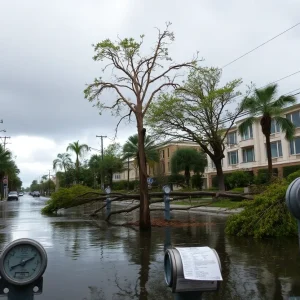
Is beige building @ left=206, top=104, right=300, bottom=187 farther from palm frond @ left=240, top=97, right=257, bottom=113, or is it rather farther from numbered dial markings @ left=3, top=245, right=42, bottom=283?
numbered dial markings @ left=3, top=245, right=42, bottom=283

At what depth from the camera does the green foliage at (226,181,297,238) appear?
11.1 m

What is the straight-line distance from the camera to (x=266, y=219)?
11219mm

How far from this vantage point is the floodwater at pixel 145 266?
5.76 meters

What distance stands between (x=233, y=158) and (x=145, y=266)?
52.5m

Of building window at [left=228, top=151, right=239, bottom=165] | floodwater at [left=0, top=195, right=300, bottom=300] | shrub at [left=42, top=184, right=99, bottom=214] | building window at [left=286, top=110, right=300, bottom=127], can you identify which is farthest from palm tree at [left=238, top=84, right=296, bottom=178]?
building window at [left=228, top=151, right=239, bottom=165]

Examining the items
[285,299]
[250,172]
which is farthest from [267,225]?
[250,172]

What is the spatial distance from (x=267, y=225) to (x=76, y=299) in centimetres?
701

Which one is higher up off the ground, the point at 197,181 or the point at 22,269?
the point at 197,181

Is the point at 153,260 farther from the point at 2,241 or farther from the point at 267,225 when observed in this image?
the point at 2,241

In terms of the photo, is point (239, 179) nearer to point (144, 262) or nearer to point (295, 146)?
point (295, 146)

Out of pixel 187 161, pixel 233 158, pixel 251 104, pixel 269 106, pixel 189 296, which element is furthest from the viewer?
pixel 187 161

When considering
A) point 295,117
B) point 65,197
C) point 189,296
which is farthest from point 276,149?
point 189,296

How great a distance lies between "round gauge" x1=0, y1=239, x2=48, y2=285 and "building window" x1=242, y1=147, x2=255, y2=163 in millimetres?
51939

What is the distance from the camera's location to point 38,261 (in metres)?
3.28
